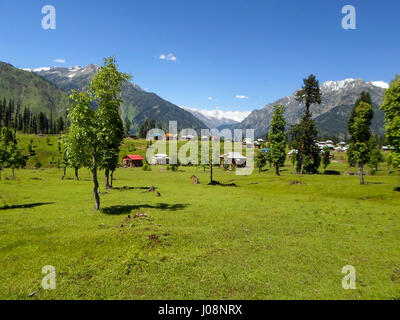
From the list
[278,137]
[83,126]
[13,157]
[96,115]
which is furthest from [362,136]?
[13,157]

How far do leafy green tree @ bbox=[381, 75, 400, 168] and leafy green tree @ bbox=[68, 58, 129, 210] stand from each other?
4146 cm

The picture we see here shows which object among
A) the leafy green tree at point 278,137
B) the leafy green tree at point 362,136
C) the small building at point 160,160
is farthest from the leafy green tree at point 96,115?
the small building at point 160,160

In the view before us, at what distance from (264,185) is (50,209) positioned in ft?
146

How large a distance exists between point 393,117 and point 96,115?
A: 151ft

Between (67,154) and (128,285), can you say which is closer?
(128,285)

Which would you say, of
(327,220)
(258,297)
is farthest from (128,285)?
(327,220)

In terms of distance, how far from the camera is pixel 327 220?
87.0 feet

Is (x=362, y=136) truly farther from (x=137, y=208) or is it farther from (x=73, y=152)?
(x=73, y=152)

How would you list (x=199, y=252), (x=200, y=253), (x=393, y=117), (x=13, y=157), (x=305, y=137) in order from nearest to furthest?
1. (x=200, y=253)
2. (x=199, y=252)
3. (x=393, y=117)
4. (x=13, y=157)
5. (x=305, y=137)

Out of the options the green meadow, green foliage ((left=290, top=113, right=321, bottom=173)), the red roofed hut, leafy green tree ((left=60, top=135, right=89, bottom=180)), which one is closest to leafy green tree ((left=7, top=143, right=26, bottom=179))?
the green meadow

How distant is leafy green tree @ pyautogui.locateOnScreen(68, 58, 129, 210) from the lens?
2691 centimetres

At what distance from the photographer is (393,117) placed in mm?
38375

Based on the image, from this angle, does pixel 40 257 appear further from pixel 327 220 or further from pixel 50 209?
pixel 327 220
